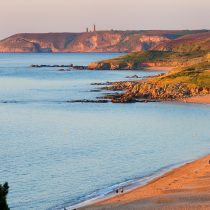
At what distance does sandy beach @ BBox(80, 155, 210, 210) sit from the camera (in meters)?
24.5

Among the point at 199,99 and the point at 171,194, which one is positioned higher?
the point at 171,194

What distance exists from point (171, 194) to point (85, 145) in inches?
552

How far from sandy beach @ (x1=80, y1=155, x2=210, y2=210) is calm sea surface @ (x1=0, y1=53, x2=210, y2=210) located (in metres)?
1.50

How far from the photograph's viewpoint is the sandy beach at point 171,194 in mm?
24469

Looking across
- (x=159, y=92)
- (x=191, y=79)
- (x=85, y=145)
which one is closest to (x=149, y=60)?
(x=191, y=79)

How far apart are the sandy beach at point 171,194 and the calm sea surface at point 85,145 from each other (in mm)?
1503

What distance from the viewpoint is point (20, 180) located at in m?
29.6

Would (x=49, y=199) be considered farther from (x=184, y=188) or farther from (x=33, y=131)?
(x=33, y=131)

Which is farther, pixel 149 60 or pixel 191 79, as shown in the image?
pixel 149 60

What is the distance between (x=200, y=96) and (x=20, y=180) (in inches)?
1695

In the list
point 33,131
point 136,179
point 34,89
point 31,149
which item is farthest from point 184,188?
point 34,89

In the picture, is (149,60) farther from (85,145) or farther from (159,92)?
(85,145)

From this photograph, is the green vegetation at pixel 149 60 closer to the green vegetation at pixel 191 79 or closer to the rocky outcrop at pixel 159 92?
the green vegetation at pixel 191 79

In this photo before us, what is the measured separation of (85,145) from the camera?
39969 millimetres
